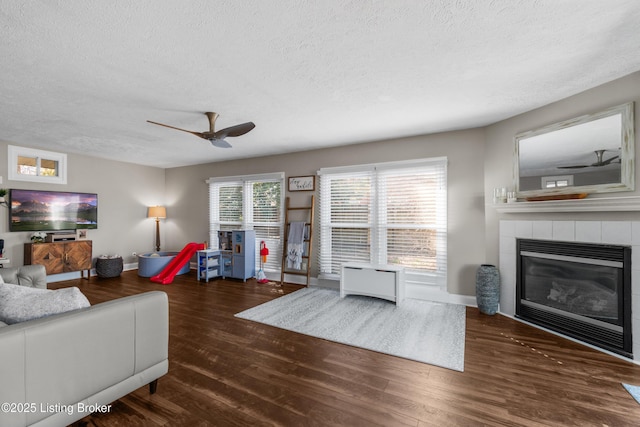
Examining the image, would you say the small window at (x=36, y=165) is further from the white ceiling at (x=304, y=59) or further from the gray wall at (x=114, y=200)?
the white ceiling at (x=304, y=59)

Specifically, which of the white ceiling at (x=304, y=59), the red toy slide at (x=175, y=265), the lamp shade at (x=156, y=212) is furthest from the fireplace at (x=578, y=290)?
the lamp shade at (x=156, y=212)

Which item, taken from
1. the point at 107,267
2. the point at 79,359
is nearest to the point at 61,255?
the point at 107,267

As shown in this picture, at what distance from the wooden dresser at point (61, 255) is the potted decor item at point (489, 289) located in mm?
6934

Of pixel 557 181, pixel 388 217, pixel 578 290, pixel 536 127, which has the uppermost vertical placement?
pixel 536 127

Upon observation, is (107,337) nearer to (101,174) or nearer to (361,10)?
(361,10)

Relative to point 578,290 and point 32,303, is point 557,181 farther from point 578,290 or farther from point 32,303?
point 32,303

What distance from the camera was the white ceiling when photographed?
1.84m

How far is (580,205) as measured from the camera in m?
2.98

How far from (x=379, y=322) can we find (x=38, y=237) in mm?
6122

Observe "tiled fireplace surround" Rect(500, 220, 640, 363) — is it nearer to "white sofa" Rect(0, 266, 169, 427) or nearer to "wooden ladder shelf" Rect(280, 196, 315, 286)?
"wooden ladder shelf" Rect(280, 196, 315, 286)

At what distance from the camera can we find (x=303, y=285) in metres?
5.46

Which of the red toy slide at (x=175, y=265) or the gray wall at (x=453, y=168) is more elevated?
the gray wall at (x=453, y=168)

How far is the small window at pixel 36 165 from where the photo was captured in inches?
202

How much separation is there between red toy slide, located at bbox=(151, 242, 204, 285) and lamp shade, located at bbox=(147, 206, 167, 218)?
1.51m
